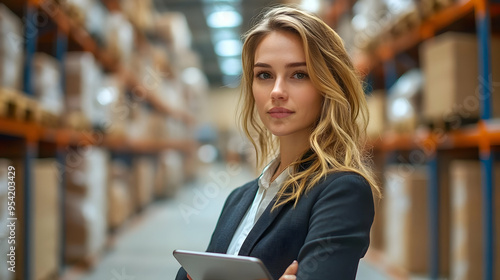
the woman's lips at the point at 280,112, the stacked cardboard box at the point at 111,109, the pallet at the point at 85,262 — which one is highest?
the stacked cardboard box at the point at 111,109

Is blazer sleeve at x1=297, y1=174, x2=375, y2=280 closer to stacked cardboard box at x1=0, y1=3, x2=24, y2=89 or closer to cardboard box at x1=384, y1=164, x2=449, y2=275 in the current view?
stacked cardboard box at x1=0, y1=3, x2=24, y2=89

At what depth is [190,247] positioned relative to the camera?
406 cm

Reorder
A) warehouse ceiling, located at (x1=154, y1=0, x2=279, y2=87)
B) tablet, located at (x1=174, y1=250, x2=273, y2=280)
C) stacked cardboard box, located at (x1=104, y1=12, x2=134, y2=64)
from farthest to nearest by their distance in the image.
Answer: warehouse ceiling, located at (x1=154, y1=0, x2=279, y2=87) < stacked cardboard box, located at (x1=104, y1=12, x2=134, y2=64) < tablet, located at (x1=174, y1=250, x2=273, y2=280)

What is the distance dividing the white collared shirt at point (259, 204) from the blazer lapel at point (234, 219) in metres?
0.01

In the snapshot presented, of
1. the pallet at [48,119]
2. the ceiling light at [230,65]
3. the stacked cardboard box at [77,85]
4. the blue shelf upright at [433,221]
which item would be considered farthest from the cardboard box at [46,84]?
the ceiling light at [230,65]

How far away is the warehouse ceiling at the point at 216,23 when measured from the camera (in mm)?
10641

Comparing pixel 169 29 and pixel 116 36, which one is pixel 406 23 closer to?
pixel 116 36

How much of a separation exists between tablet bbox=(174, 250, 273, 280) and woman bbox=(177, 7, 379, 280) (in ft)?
0.28

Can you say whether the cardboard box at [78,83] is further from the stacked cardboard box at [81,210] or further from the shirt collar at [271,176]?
the shirt collar at [271,176]

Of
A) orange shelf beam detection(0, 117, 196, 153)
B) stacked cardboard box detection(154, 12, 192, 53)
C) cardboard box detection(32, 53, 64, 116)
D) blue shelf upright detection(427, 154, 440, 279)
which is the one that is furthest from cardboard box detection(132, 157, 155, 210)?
blue shelf upright detection(427, 154, 440, 279)

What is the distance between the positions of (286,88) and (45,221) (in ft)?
8.79

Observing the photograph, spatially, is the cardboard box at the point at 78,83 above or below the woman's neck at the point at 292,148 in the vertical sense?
above

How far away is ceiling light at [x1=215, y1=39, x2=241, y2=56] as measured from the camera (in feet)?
46.3

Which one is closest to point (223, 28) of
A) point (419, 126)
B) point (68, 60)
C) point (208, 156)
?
point (208, 156)
